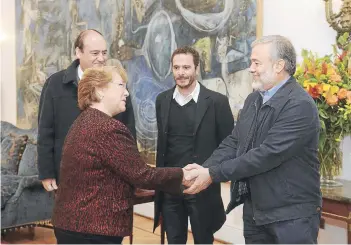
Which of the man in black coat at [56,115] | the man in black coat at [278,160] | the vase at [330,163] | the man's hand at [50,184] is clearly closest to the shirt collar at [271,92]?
the man in black coat at [278,160]

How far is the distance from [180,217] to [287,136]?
1406 millimetres

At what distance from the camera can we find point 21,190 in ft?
17.2

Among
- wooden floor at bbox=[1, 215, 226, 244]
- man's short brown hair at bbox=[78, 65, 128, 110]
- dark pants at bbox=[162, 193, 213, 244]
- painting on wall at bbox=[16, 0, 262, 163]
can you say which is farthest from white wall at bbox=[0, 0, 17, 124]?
man's short brown hair at bbox=[78, 65, 128, 110]

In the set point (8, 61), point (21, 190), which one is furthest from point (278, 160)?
point (8, 61)

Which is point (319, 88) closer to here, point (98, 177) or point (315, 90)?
point (315, 90)

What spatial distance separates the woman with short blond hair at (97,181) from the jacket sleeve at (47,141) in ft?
3.44

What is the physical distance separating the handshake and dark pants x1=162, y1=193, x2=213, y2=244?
1.44 feet

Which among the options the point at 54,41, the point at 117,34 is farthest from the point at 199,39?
the point at 54,41

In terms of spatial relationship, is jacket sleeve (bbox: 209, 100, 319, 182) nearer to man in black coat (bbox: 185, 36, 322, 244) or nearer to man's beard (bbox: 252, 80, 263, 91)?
man in black coat (bbox: 185, 36, 322, 244)

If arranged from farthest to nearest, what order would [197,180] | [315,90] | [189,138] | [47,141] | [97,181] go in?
[189,138], [47,141], [315,90], [197,180], [97,181]

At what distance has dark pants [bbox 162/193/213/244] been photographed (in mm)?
3506

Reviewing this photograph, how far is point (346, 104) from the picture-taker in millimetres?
3246

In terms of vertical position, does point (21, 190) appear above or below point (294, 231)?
below

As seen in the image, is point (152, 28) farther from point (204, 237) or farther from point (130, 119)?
point (204, 237)
